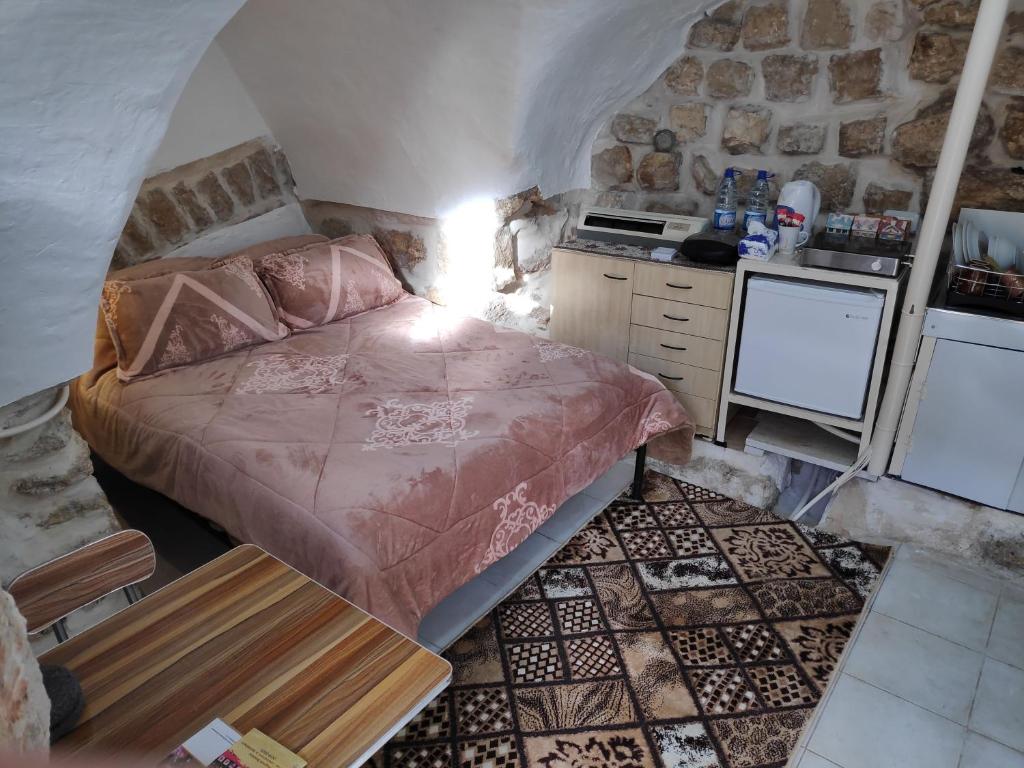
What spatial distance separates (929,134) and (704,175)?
84cm

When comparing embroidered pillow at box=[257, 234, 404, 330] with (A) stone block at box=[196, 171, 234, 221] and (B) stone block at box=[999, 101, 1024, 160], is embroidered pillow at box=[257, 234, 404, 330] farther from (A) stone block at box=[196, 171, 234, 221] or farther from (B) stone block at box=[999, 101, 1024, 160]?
(B) stone block at box=[999, 101, 1024, 160]

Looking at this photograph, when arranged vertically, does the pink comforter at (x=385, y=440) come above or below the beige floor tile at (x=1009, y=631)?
above

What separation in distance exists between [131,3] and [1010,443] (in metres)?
2.55

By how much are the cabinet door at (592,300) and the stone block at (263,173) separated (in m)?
1.54

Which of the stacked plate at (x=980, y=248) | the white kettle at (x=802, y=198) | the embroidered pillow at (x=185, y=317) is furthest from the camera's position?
the white kettle at (x=802, y=198)

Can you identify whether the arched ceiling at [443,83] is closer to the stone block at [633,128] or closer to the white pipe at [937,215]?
Result: the stone block at [633,128]

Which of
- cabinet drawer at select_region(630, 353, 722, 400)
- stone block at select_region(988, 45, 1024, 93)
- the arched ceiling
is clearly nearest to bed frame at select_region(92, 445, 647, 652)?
cabinet drawer at select_region(630, 353, 722, 400)

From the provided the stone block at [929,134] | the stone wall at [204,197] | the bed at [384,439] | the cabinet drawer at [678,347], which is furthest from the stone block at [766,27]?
the stone wall at [204,197]

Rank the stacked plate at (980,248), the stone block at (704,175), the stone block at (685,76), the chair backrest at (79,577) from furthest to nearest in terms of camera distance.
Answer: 1. the stone block at (704,175)
2. the stone block at (685,76)
3. the stacked plate at (980,248)
4. the chair backrest at (79,577)

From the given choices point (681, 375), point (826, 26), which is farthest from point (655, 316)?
point (826, 26)

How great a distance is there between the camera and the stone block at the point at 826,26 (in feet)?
8.27

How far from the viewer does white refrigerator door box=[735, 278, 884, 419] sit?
2.39 m

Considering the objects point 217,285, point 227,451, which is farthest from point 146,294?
point 227,451

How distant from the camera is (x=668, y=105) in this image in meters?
3.00
